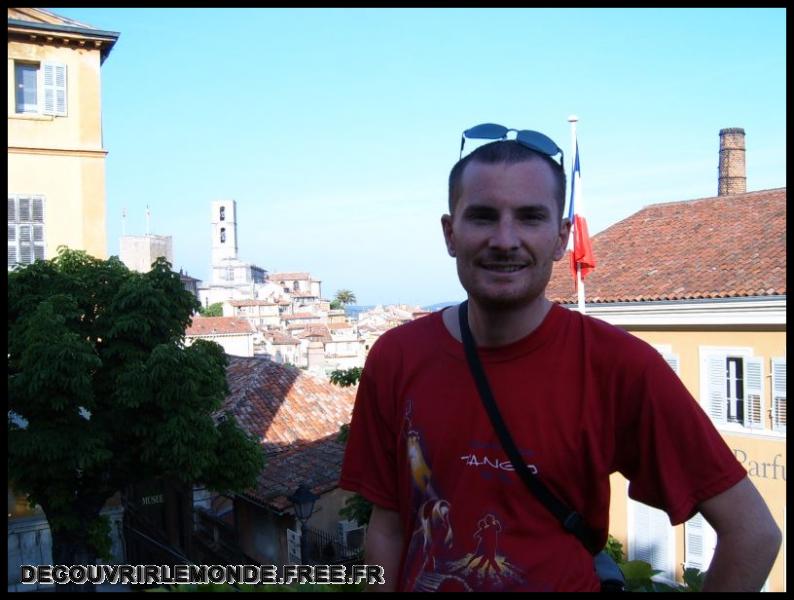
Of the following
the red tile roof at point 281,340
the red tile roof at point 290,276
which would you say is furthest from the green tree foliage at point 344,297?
the red tile roof at point 281,340

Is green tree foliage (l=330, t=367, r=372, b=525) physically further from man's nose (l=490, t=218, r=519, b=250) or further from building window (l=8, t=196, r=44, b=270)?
building window (l=8, t=196, r=44, b=270)

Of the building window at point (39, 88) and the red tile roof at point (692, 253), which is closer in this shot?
the red tile roof at point (692, 253)

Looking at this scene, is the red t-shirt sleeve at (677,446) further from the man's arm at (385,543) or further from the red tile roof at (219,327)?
the red tile roof at (219,327)

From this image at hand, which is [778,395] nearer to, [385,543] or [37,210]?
[385,543]

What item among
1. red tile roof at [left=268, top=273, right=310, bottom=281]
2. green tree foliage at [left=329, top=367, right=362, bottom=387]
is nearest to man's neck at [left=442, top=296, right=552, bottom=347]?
green tree foliage at [left=329, top=367, right=362, bottom=387]

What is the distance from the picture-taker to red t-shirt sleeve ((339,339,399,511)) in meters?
2.28

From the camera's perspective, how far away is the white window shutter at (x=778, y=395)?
1431 centimetres

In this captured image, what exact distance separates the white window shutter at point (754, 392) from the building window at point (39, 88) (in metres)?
15.1

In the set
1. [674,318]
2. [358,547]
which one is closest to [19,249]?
[358,547]

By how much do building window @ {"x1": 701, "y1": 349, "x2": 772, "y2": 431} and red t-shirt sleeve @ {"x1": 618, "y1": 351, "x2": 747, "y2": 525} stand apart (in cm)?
1430

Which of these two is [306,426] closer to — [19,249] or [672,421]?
[19,249]

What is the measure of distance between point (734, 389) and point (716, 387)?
1.15 ft

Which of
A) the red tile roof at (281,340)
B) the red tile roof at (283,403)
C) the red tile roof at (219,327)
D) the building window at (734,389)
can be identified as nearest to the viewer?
the building window at (734,389)

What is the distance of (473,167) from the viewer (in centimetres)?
208
